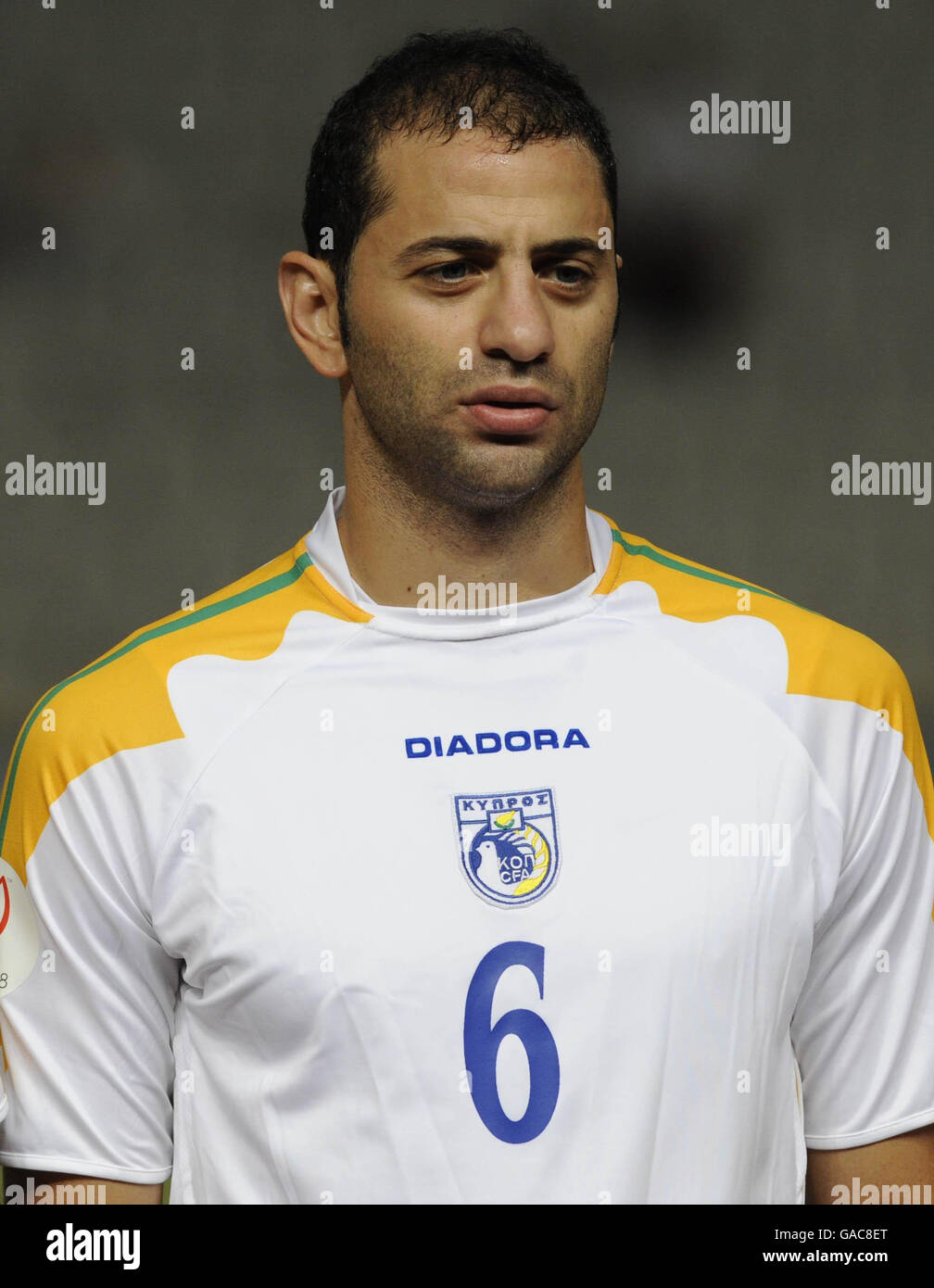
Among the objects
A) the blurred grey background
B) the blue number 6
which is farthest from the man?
the blurred grey background

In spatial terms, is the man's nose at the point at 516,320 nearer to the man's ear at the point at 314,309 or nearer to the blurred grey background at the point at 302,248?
the man's ear at the point at 314,309

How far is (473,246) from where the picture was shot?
138 cm

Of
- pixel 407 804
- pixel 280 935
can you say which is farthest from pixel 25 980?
pixel 407 804

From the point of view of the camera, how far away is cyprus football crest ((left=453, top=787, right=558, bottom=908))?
1.37m

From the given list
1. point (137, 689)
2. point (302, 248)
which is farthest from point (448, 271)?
point (302, 248)

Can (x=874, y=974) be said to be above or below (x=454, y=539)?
below

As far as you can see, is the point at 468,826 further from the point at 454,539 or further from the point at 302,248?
the point at 302,248

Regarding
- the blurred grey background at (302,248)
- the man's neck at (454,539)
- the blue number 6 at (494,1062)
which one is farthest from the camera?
the blurred grey background at (302,248)

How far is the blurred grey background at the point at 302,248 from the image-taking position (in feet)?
8.36

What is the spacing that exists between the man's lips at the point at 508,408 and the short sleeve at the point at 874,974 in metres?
0.36

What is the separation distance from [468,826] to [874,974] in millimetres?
358

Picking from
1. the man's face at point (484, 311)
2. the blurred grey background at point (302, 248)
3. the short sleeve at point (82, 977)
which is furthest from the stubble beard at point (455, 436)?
the blurred grey background at point (302, 248)

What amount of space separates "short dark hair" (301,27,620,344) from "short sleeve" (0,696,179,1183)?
1.37 ft

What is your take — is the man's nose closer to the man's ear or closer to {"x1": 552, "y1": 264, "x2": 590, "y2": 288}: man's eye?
{"x1": 552, "y1": 264, "x2": 590, "y2": 288}: man's eye
